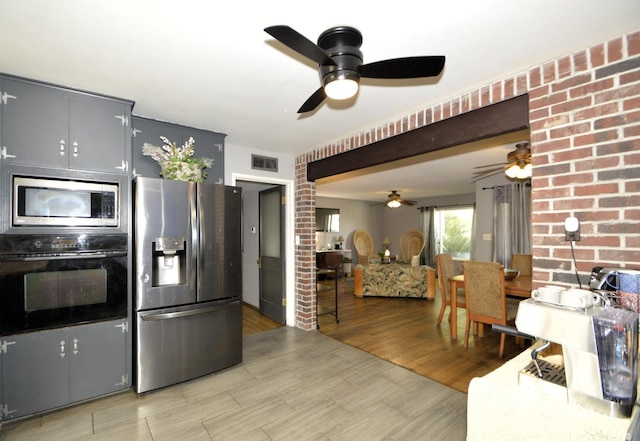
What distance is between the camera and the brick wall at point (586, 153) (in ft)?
4.99

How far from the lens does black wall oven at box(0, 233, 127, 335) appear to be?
2076 mm

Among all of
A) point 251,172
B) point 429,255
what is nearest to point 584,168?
point 251,172

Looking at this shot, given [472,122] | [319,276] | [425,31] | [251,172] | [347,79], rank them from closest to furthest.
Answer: [347,79] < [425,31] < [472,122] < [251,172] < [319,276]

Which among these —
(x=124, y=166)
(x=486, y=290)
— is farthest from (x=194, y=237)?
(x=486, y=290)

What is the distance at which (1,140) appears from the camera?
6.79 ft

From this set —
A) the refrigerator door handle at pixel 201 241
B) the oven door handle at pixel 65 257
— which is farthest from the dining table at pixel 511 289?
the oven door handle at pixel 65 257

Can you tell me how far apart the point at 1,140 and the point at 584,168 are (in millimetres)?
3810

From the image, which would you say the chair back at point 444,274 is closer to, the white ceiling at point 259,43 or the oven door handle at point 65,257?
the white ceiling at point 259,43

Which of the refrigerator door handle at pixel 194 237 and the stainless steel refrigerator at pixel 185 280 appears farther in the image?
the refrigerator door handle at pixel 194 237

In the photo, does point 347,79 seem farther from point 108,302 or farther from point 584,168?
point 108,302

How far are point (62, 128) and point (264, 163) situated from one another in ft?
6.94

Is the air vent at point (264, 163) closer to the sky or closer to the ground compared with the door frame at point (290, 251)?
closer to the sky

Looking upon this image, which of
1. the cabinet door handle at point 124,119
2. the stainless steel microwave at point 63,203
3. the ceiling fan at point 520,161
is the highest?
the cabinet door handle at point 124,119

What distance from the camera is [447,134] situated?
2369 millimetres
